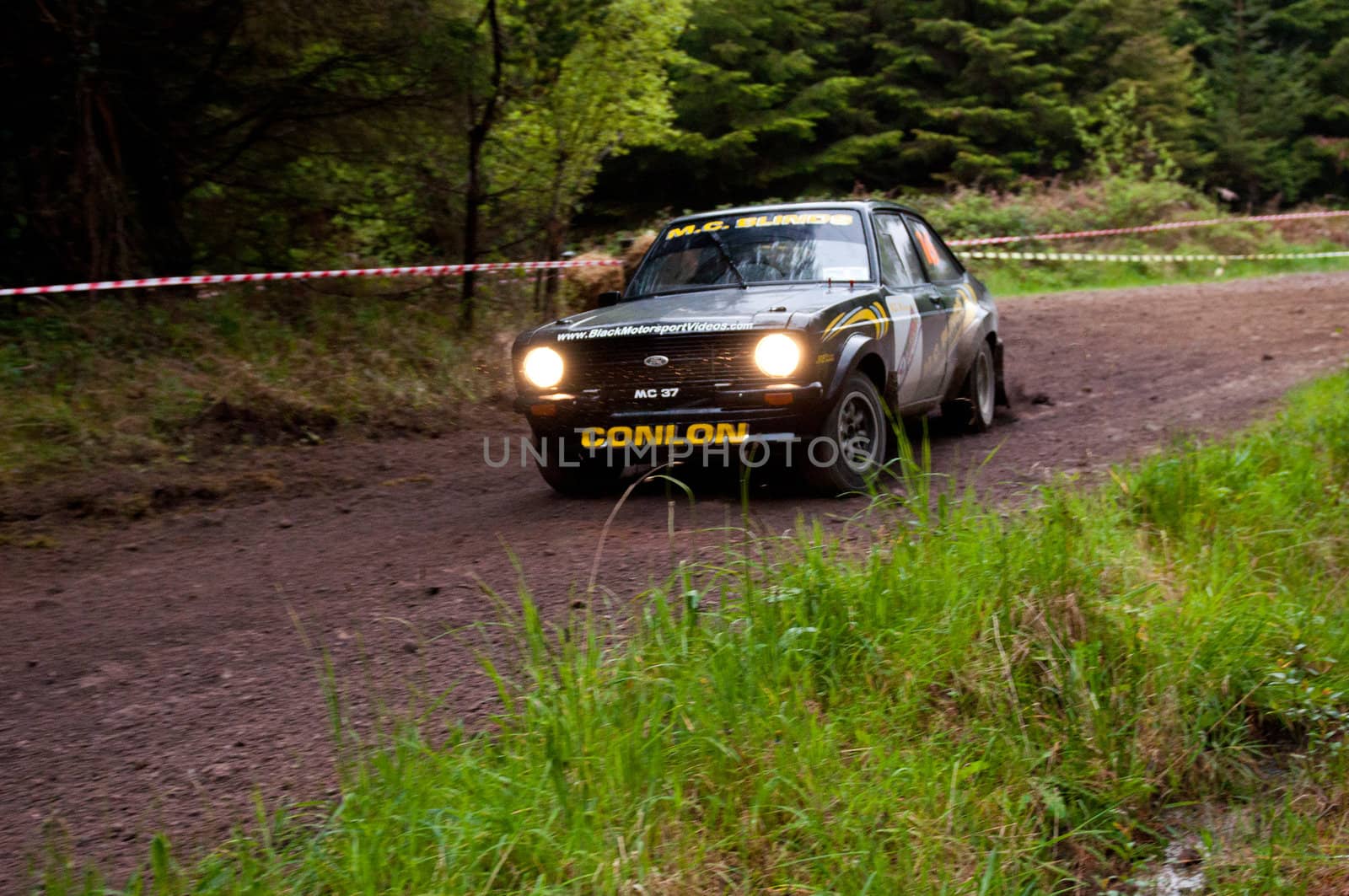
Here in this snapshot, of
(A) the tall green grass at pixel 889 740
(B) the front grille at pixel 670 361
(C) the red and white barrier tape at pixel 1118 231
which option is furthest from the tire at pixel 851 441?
(C) the red and white barrier tape at pixel 1118 231

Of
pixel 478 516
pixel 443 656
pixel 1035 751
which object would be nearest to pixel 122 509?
pixel 478 516

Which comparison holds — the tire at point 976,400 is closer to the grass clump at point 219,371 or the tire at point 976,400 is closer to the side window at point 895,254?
the side window at point 895,254

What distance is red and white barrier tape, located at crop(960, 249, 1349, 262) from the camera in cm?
2116

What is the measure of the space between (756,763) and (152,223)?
928cm

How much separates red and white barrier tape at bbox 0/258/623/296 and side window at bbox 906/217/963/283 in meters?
4.65

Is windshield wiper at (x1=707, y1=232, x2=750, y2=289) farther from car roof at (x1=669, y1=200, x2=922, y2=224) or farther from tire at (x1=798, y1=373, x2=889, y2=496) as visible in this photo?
tire at (x1=798, y1=373, x2=889, y2=496)

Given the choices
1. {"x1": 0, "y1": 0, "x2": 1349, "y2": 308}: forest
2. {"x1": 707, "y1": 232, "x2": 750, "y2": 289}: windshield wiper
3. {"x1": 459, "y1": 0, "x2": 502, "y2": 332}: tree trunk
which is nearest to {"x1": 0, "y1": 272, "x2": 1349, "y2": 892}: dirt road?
{"x1": 707, "y1": 232, "x2": 750, "y2": 289}: windshield wiper

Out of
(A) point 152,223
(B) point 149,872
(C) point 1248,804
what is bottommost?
(C) point 1248,804

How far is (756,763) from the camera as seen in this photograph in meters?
3.70

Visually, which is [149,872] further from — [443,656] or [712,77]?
[712,77]

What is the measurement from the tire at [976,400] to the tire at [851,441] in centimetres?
182

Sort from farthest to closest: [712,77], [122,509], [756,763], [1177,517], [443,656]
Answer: [712,77]
[122,509]
[1177,517]
[443,656]
[756,763]

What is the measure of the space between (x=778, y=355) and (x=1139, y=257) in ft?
58.9

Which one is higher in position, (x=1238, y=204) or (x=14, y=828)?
(x=1238, y=204)
